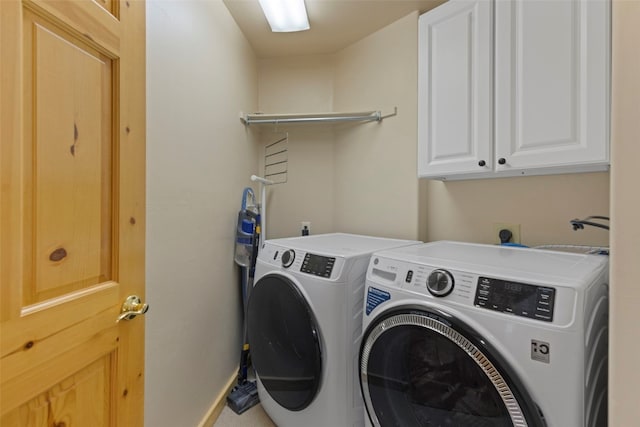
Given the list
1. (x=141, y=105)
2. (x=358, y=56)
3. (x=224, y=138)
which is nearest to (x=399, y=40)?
Answer: (x=358, y=56)

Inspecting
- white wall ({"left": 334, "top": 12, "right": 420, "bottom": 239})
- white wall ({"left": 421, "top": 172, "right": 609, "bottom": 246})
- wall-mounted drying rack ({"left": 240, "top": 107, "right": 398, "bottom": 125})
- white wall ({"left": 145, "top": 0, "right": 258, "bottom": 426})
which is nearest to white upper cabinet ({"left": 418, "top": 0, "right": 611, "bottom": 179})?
white wall ({"left": 421, "top": 172, "right": 609, "bottom": 246})

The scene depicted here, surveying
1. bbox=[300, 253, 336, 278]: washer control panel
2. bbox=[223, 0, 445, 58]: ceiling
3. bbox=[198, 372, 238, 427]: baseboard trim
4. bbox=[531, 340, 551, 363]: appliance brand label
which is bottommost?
Result: bbox=[198, 372, 238, 427]: baseboard trim

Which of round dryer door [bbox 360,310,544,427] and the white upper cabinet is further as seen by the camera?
the white upper cabinet

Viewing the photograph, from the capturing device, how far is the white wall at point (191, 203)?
1175 mm

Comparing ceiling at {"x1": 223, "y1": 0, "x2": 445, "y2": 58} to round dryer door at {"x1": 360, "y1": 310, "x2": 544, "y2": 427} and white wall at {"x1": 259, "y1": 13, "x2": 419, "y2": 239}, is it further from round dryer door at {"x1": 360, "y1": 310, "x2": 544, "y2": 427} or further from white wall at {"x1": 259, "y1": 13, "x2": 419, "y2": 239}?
round dryer door at {"x1": 360, "y1": 310, "x2": 544, "y2": 427}

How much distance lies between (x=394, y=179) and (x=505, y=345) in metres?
1.33

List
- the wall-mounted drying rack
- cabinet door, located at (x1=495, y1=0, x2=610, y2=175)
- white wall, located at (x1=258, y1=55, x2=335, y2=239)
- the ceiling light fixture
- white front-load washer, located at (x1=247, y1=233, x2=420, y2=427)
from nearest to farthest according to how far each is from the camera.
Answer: cabinet door, located at (x1=495, y1=0, x2=610, y2=175) → white front-load washer, located at (x1=247, y1=233, x2=420, y2=427) → the ceiling light fixture → the wall-mounted drying rack → white wall, located at (x1=258, y1=55, x2=335, y2=239)

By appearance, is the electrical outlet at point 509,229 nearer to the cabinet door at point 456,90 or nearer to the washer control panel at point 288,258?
the cabinet door at point 456,90

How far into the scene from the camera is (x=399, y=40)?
1905 mm

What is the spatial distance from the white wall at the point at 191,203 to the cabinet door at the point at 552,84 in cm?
143

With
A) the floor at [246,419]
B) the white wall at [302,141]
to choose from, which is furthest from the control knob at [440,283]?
the white wall at [302,141]

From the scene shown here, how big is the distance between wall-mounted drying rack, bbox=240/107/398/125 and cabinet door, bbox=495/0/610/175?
82 cm

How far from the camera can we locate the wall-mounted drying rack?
1992 mm

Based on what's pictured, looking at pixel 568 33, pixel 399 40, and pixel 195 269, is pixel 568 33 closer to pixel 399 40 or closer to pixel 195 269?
pixel 399 40
